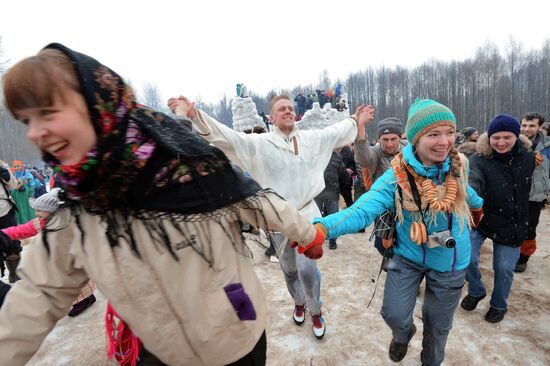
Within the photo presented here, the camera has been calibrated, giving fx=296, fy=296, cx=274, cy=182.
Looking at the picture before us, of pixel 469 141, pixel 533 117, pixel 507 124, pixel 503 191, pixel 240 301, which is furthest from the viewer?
pixel 469 141

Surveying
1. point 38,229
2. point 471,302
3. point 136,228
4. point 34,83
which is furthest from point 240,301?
point 471,302

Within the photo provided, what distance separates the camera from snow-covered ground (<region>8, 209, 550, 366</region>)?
2.53m

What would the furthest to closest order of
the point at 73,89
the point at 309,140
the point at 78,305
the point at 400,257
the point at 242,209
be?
the point at 78,305 < the point at 309,140 < the point at 400,257 < the point at 242,209 < the point at 73,89

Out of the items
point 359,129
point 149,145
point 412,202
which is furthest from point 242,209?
point 359,129

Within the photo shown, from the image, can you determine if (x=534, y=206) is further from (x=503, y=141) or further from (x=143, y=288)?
(x=143, y=288)

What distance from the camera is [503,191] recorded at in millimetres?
2787

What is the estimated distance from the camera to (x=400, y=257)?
2152 mm

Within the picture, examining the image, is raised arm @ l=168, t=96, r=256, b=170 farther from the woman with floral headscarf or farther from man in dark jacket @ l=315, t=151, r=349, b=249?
man in dark jacket @ l=315, t=151, r=349, b=249

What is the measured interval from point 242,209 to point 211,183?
194 millimetres

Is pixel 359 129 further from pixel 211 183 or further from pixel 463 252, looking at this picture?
pixel 211 183

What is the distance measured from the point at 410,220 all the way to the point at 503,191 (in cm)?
143

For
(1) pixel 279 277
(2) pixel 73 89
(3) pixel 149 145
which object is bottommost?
(1) pixel 279 277

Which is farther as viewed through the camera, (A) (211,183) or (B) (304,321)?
(B) (304,321)

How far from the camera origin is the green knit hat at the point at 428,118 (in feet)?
6.37
